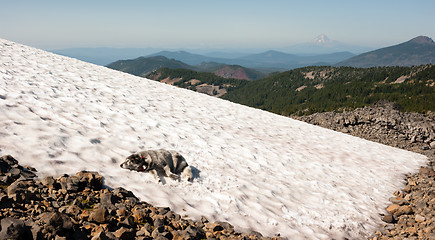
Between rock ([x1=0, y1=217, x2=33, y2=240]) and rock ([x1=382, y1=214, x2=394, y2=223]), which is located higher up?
rock ([x1=0, y1=217, x2=33, y2=240])

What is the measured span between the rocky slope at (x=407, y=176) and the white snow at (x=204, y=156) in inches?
20.5

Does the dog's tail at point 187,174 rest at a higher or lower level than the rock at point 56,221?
lower

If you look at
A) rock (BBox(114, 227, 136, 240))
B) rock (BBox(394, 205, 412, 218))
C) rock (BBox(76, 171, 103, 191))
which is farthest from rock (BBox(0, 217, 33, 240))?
rock (BBox(394, 205, 412, 218))

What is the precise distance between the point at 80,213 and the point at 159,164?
10.6 ft

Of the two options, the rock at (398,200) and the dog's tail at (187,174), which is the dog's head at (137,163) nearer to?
the dog's tail at (187,174)

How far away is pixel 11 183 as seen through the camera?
5082 millimetres

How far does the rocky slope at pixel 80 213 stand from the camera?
4.01 meters

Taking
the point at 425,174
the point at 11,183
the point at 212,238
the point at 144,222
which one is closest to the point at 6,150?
the point at 11,183

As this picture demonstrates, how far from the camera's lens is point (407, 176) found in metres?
14.0

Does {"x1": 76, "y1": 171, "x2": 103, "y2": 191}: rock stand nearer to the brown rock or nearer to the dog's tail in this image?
the dog's tail

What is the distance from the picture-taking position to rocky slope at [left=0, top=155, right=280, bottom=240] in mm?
4008

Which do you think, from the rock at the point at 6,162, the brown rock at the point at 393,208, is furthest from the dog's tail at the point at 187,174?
the brown rock at the point at 393,208

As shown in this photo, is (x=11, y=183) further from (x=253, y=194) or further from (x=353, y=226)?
(x=353, y=226)

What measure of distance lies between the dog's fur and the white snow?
10.8 inches
